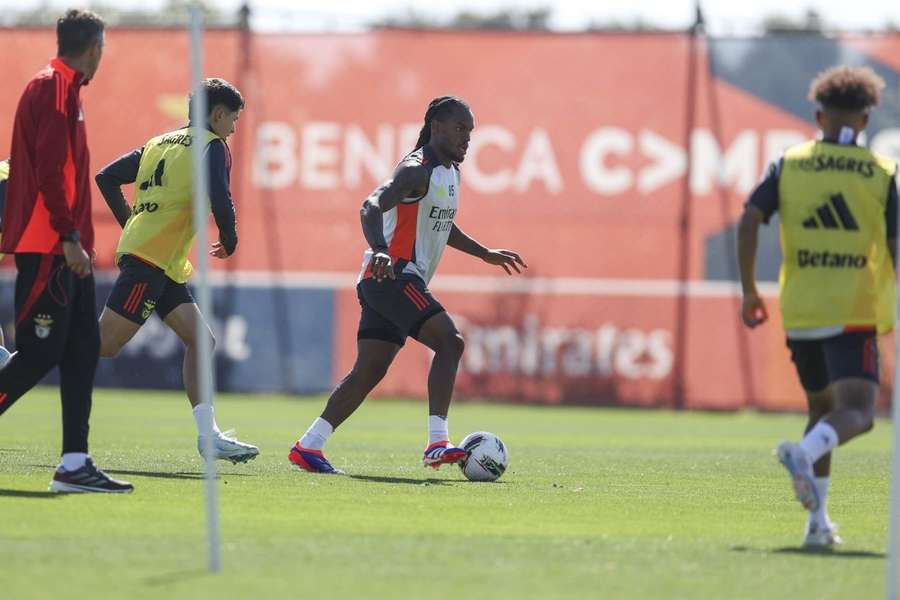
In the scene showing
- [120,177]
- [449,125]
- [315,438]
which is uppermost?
[449,125]

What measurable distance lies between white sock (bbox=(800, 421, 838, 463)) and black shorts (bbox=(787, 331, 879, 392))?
0.30m

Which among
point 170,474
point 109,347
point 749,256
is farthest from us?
point 109,347

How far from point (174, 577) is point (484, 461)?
4.42 meters

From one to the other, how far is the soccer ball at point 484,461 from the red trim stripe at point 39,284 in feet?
9.96

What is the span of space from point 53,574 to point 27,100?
3.13 meters

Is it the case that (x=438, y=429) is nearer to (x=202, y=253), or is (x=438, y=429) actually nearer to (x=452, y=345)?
(x=452, y=345)

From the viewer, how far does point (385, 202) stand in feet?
34.3

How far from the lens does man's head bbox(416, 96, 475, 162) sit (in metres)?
11.0

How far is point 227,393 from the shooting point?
22547 mm

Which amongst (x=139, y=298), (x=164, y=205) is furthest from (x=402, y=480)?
(x=164, y=205)

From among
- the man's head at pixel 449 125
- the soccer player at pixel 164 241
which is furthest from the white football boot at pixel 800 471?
the soccer player at pixel 164 241

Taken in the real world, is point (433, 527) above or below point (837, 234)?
below

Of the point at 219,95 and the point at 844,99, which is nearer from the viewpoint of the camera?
the point at 844,99

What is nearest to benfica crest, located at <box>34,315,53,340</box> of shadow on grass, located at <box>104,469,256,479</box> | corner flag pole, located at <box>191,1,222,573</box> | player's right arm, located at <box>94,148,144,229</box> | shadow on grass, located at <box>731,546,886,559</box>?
shadow on grass, located at <box>104,469,256,479</box>
